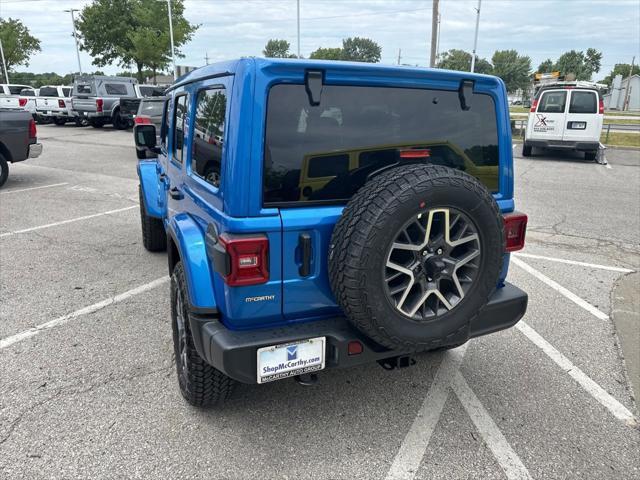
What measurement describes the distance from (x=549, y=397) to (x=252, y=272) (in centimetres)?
209

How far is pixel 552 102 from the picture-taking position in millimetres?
13570

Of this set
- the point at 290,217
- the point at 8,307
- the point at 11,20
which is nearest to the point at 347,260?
the point at 290,217

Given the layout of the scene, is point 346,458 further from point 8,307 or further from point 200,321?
point 8,307

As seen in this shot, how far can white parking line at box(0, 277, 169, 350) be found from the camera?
3.56 m

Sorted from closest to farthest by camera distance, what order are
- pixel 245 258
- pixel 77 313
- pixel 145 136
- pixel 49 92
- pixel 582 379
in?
pixel 245 258
pixel 582 379
pixel 77 313
pixel 145 136
pixel 49 92

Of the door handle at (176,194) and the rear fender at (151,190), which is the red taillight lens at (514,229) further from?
the rear fender at (151,190)

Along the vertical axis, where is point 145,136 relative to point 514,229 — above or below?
above

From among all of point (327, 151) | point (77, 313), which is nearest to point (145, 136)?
point (77, 313)

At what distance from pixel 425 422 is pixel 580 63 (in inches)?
4189

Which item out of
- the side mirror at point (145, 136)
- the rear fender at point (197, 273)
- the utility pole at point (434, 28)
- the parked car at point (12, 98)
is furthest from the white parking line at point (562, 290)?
the parked car at point (12, 98)

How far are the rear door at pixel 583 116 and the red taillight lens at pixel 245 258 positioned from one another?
13704 mm

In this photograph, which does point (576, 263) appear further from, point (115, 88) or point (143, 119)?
point (115, 88)

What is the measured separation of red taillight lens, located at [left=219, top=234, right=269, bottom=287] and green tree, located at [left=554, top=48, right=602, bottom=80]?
295 feet

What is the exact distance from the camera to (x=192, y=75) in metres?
3.05
